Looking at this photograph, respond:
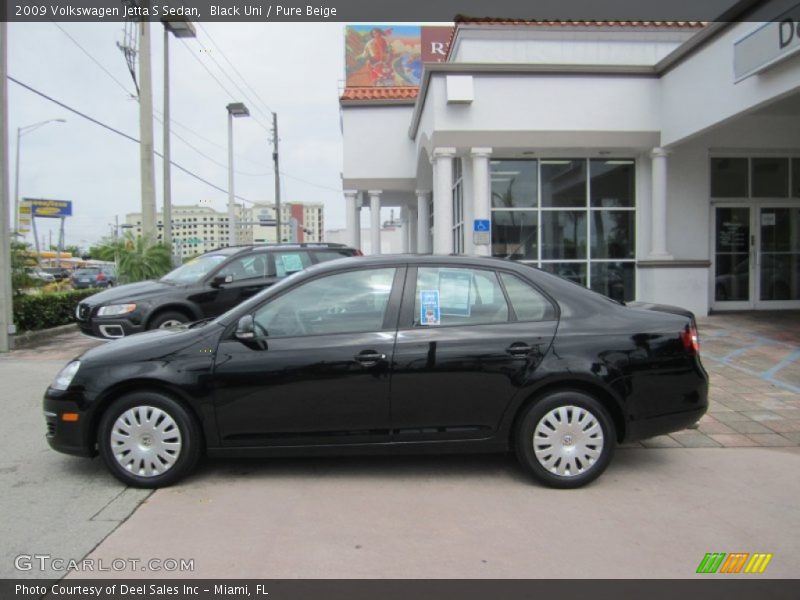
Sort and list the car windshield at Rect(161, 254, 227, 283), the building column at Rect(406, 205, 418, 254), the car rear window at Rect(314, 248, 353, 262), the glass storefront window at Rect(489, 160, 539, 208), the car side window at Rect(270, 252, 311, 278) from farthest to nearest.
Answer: the building column at Rect(406, 205, 418, 254) → the glass storefront window at Rect(489, 160, 539, 208) → the car rear window at Rect(314, 248, 353, 262) → the car side window at Rect(270, 252, 311, 278) → the car windshield at Rect(161, 254, 227, 283)

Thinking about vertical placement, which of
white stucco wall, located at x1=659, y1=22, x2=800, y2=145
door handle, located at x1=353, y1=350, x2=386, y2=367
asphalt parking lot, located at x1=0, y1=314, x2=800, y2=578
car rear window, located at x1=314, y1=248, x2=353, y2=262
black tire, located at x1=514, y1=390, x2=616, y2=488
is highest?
white stucco wall, located at x1=659, y1=22, x2=800, y2=145

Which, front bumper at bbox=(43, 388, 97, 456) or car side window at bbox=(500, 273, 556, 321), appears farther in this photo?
car side window at bbox=(500, 273, 556, 321)

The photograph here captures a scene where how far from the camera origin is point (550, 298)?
169 inches

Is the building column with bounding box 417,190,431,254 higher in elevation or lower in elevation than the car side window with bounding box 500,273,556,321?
higher

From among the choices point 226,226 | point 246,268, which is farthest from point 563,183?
point 226,226

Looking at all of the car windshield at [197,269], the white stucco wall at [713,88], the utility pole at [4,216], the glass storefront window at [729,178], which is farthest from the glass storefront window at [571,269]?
the utility pole at [4,216]

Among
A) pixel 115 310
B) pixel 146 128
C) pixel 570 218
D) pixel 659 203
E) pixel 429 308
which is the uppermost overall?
pixel 146 128

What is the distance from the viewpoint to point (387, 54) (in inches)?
998

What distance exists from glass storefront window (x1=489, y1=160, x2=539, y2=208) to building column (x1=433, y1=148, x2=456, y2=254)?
1.09 meters

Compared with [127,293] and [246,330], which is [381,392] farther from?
[127,293]

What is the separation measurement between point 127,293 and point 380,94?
36.9 ft

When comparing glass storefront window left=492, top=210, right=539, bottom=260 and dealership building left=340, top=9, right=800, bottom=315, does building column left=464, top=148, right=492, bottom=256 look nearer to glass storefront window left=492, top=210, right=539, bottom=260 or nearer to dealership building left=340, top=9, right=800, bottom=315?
dealership building left=340, top=9, right=800, bottom=315

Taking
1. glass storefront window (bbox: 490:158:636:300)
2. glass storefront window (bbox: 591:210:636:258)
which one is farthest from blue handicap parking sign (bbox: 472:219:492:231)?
glass storefront window (bbox: 591:210:636:258)

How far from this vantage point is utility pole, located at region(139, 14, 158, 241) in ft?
49.4
